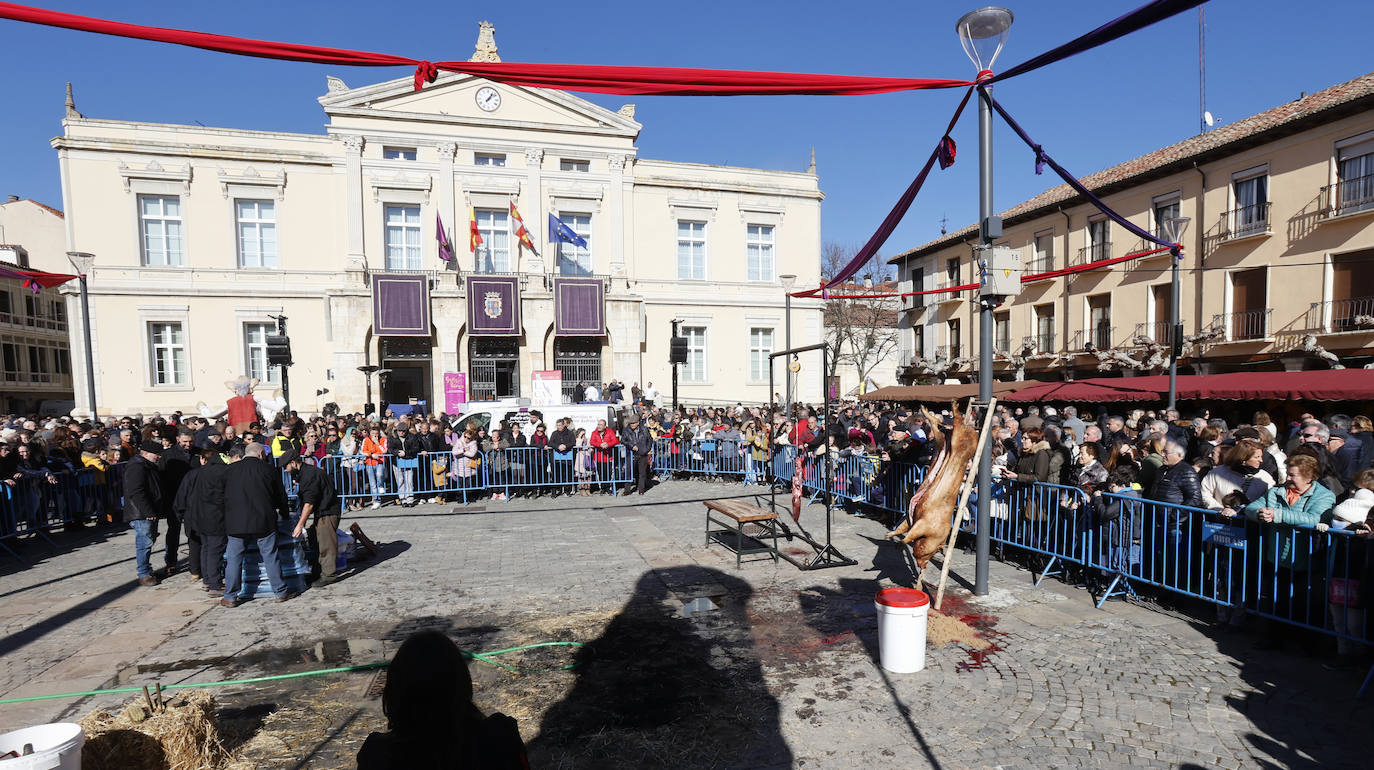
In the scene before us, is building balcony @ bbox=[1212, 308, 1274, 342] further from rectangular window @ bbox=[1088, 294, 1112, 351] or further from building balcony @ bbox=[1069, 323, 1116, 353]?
rectangular window @ bbox=[1088, 294, 1112, 351]

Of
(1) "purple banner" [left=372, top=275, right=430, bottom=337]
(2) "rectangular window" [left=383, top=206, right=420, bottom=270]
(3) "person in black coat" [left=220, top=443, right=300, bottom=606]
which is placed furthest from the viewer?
(2) "rectangular window" [left=383, top=206, right=420, bottom=270]

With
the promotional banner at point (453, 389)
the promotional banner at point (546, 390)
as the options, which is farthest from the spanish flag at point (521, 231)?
the promotional banner at point (546, 390)

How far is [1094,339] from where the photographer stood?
25.8 m

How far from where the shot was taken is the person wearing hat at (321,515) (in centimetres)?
776

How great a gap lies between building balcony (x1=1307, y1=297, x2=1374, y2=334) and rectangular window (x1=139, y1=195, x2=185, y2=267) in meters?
39.6

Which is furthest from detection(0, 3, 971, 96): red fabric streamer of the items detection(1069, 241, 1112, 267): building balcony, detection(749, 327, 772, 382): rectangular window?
detection(749, 327, 772, 382): rectangular window

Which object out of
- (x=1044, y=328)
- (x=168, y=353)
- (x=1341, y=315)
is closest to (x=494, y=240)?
(x=168, y=353)

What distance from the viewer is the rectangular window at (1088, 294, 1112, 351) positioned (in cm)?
2519

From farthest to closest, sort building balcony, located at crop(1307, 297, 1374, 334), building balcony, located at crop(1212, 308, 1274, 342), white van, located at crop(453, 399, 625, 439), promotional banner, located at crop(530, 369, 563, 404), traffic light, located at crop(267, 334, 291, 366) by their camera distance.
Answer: promotional banner, located at crop(530, 369, 563, 404) → building balcony, located at crop(1212, 308, 1274, 342) → traffic light, located at crop(267, 334, 291, 366) → building balcony, located at crop(1307, 297, 1374, 334) → white van, located at crop(453, 399, 625, 439)

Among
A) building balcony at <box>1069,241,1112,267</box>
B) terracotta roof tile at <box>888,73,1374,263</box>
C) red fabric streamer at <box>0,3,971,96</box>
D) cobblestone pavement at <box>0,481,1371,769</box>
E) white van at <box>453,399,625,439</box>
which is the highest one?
terracotta roof tile at <box>888,73,1374,263</box>

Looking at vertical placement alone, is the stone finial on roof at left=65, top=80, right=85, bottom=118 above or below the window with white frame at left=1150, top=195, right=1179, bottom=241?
above

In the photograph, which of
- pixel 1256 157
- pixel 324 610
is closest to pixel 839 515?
pixel 324 610

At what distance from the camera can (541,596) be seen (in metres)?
7.41

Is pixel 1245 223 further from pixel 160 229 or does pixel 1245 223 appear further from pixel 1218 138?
pixel 160 229
